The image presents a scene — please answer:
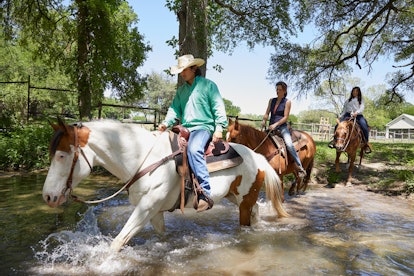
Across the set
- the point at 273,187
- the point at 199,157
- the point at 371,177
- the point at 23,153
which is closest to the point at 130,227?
the point at 199,157

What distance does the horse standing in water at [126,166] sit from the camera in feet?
9.99

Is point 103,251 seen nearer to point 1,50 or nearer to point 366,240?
point 366,240

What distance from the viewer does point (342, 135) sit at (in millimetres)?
9172

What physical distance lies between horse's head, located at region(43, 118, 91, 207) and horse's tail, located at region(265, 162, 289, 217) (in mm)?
2617

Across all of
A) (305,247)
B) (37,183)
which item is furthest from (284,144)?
(37,183)

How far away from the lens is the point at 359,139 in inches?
380

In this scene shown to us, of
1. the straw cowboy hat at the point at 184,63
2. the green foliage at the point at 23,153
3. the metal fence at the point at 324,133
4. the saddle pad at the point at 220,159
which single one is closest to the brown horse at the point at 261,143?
the saddle pad at the point at 220,159

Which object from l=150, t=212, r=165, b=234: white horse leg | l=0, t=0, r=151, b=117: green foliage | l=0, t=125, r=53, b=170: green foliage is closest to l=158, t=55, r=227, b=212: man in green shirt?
l=150, t=212, r=165, b=234: white horse leg

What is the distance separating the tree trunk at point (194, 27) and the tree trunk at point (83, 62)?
223 inches

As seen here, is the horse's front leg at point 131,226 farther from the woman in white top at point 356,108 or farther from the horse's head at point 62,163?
the woman in white top at point 356,108

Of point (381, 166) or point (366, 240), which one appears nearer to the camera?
point (366, 240)

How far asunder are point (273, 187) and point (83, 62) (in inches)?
434

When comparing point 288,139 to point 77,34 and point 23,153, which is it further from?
point 77,34

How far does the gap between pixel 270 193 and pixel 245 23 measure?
986cm
